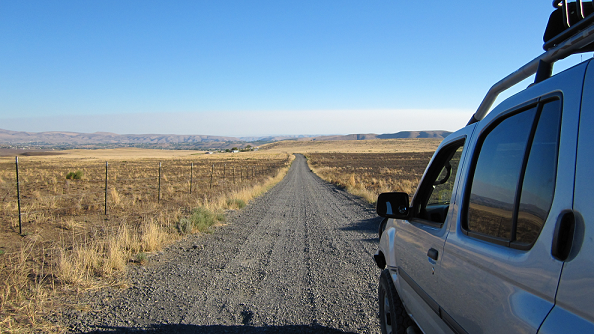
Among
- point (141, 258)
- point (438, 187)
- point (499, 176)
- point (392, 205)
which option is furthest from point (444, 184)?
point (141, 258)

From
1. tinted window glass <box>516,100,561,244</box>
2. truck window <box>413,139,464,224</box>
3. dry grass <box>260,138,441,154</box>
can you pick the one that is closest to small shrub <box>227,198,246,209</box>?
truck window <box>413,139,464,224</box>

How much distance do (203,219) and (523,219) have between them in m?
8.09

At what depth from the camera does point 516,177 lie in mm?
1550

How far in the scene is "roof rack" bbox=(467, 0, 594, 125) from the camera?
1445mm

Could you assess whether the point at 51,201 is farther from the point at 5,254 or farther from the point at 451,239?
the point at 451,239

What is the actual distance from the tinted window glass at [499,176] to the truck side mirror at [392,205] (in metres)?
0.81

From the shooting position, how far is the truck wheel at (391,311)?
2711mm

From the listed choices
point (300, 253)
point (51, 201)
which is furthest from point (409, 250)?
point (51, 201)

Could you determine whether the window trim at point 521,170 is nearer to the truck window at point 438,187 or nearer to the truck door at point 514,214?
the truck door at point 514,214

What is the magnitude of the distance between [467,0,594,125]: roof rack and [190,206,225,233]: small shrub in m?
7.23

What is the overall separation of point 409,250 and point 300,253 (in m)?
4.13

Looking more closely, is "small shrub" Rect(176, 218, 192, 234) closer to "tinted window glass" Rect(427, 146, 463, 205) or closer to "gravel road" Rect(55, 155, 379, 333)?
"gravel road" Rect(55, 155, 379, 333)

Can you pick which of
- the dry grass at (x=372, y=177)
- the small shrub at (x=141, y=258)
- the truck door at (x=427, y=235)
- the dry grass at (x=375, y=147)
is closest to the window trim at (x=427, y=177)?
the truck door at (x=427, y=235)

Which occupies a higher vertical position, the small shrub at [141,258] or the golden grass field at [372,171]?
the small shrub at [141,258]
